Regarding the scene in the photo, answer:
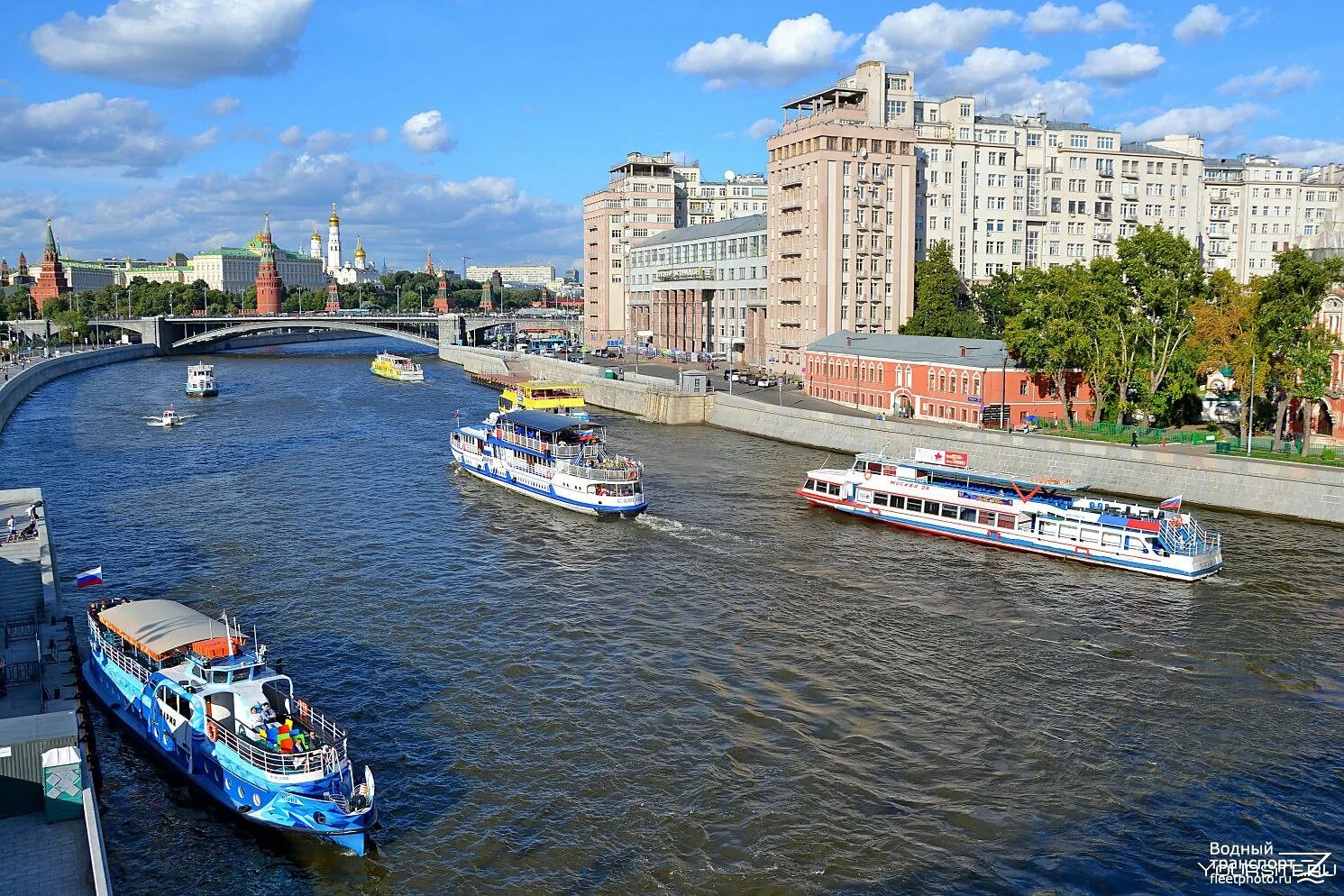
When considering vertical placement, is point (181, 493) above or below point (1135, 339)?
below

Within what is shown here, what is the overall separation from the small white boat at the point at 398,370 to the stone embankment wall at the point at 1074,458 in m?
54.4

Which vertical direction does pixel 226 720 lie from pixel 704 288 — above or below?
below

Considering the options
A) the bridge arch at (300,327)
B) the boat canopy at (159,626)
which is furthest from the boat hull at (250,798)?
the bridge arch at (300,327)

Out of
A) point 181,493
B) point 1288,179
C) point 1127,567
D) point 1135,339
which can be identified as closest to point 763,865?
point 1127,567

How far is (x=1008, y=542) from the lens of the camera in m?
51.7

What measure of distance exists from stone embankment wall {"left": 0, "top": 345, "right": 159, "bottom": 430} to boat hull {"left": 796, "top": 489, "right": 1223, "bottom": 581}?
7246 centimetres

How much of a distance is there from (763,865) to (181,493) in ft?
163

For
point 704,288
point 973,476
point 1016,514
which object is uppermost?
point 704,288

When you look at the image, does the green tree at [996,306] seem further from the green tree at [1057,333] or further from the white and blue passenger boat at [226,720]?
the white and blue passenger boat at [226,720]

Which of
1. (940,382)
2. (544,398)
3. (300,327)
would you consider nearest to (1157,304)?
(940,382)

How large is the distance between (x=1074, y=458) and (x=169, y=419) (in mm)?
73688

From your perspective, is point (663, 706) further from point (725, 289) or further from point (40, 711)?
point (725, 289)

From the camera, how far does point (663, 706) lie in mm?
32156

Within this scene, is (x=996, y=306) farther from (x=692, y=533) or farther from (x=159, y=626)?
(x=159, y=626)
